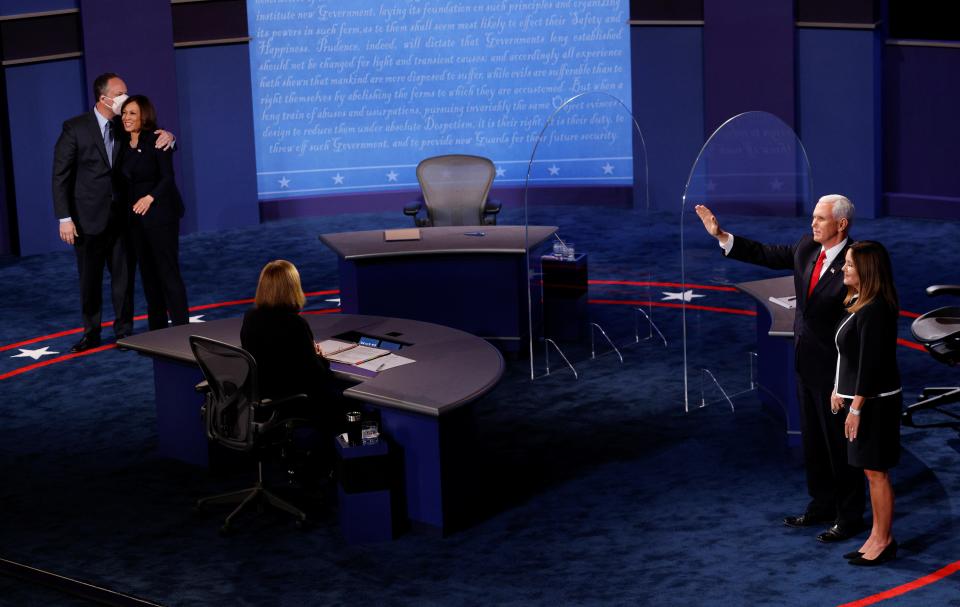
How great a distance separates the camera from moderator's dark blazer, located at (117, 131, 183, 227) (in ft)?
27.8

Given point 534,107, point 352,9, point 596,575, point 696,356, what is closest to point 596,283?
point 696,356

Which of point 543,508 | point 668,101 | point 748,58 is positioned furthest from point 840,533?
point 668,101

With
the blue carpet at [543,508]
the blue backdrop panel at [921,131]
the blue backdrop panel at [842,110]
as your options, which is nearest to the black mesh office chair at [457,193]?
the blue carpet at [543,508]

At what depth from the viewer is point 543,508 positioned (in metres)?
6.14

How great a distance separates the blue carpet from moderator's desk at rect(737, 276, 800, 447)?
133 millimetres

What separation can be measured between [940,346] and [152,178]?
15.8 feet

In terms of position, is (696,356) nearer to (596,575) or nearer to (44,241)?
(596,575)

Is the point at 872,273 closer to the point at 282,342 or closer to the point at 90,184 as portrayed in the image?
the point at 282,342

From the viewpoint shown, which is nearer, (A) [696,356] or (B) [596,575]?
(B) [596,575]

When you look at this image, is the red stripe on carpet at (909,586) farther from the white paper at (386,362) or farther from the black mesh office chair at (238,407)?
the black mesh office chair at (238,407)

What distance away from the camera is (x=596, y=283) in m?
10.1

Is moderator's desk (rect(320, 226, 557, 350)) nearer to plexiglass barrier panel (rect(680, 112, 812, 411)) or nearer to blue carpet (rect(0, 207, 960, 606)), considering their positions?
blue carpet (rect(0, 207, 960, 606))

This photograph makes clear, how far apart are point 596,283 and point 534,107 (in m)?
3.11

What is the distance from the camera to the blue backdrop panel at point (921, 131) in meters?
11.3
